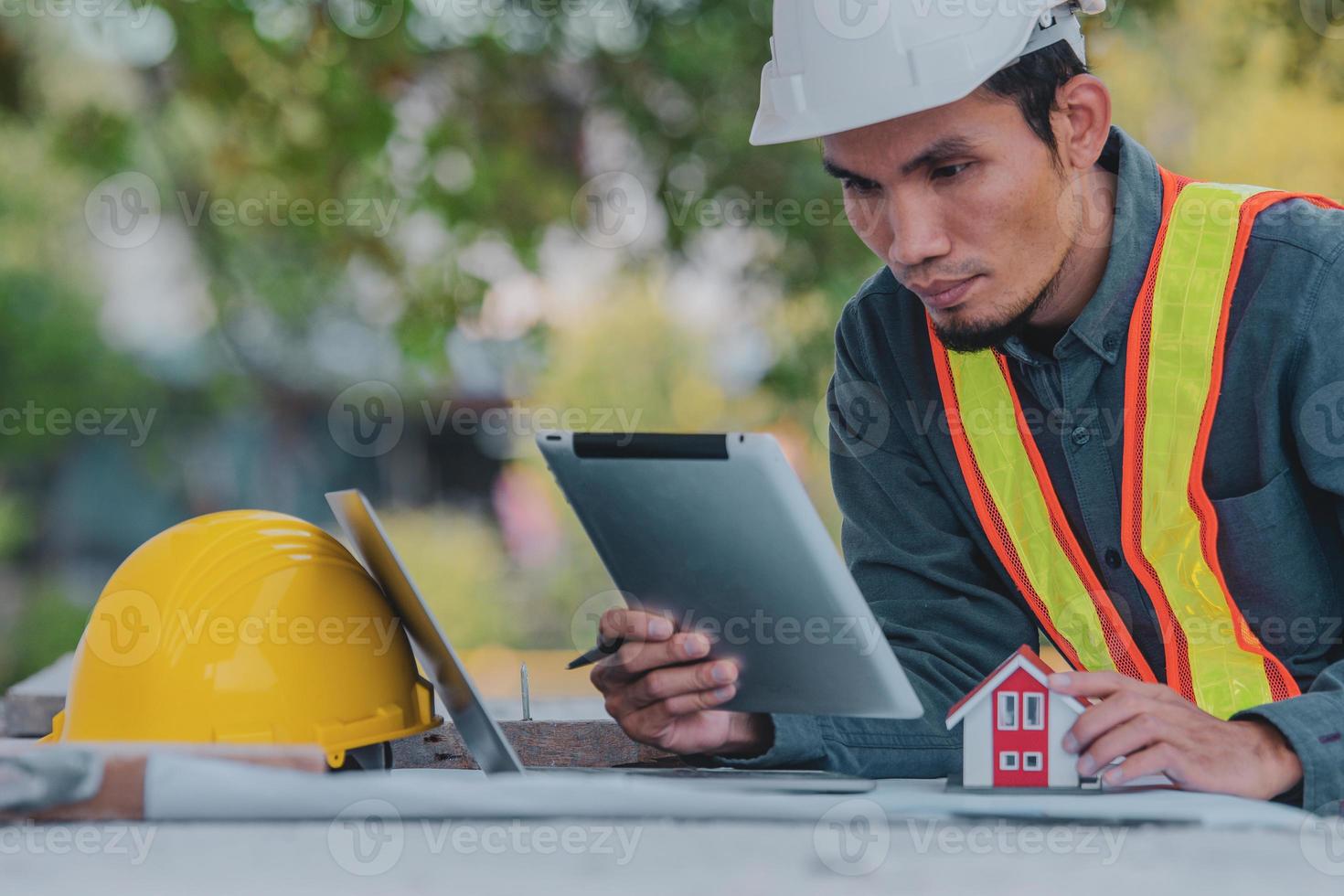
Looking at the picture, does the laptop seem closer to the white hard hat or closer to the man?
the man

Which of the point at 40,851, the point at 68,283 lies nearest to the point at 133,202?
the point at 68,283

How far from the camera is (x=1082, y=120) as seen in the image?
7.75ft

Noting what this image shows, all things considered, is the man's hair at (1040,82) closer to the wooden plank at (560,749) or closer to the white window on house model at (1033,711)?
the white window on house model at (1033,711)

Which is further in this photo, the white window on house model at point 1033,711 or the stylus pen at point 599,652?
the stylus pen at point 599,652

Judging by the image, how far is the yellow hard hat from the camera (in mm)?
1817

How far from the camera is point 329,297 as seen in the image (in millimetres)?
7371

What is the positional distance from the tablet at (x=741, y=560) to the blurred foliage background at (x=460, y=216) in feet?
13.1

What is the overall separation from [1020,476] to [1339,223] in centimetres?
62

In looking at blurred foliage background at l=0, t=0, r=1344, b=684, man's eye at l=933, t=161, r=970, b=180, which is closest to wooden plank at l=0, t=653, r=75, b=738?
man's eye at l=933, t=161, r=970, b=180

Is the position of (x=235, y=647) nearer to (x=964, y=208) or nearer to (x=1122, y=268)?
(x=964, y=208)

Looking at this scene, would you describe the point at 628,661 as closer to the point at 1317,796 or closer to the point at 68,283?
the point at 1317,796

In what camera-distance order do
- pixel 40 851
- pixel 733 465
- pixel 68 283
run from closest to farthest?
pixel 40 851 < pixel 733 465 < pixel 68 283

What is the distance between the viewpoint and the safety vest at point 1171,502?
2.22m

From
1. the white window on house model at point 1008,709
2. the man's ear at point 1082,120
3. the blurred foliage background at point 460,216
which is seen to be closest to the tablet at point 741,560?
the white window on house model at point 1008,709
